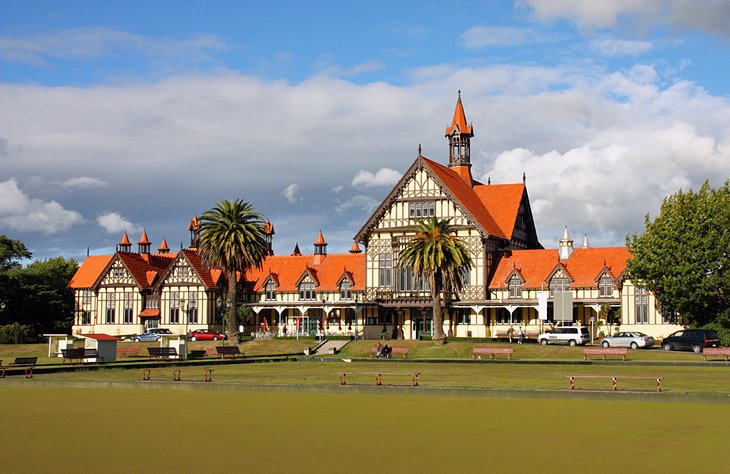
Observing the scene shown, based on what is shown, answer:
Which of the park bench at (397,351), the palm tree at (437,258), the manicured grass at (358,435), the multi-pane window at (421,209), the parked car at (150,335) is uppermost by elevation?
the multi-pane window at (421,209)

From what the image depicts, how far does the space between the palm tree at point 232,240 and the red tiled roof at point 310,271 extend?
8374 mm

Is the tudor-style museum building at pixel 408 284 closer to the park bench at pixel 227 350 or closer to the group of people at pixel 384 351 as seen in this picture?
the group of people at pixel 384 351

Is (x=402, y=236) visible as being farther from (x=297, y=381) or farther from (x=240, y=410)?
(x=240, y=410)

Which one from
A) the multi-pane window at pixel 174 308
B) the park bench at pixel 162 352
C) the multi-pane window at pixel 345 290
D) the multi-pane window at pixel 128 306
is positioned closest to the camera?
the park bench at pixel 162 352

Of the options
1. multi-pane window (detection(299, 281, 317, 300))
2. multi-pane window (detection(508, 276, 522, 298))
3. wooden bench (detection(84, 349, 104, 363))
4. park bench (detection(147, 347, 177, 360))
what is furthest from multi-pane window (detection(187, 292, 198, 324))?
wooden bench (detection(84, 349, 104, 363))

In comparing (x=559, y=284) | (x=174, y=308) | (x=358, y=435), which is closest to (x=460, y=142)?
(x=559, y=284)

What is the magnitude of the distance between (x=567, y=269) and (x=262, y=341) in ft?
83.1

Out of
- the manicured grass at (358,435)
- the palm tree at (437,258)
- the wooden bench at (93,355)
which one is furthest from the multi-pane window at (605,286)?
the manicured grass at (358,435)

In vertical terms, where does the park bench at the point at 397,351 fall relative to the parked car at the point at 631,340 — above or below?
below

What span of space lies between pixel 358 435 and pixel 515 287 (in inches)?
2314

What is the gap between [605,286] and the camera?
76188 millimetres

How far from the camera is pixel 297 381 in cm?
3806

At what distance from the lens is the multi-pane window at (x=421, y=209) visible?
81375 millimetres

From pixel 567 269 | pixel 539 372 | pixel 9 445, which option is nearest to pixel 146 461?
pixel 9 445
